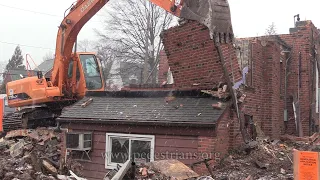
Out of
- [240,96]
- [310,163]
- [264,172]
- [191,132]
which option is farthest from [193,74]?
[310,163]

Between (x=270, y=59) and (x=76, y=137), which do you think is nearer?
(x=76, y=137)

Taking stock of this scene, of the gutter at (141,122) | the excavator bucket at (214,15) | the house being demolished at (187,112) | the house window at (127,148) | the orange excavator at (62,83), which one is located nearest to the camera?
the gutter at (141,122)

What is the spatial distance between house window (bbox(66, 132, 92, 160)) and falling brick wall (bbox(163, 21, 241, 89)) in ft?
8.72

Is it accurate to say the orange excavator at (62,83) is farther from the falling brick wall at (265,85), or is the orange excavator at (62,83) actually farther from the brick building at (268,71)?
the falling brick wall at (265,85)

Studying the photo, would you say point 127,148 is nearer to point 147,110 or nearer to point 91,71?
point 147,110

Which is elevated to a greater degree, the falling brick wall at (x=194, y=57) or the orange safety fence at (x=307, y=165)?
the falling brick wall at (x=194, y=57)

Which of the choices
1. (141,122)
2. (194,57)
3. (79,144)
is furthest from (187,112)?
(79,144)

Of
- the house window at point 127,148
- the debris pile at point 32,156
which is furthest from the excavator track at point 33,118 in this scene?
the house window at point 127,148

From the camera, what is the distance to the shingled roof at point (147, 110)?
8.02m

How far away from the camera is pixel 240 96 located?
28.7 feet

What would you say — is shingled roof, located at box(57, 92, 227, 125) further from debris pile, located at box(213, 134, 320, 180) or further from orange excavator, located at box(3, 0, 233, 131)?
orange excavator, located at box(3, 0, 233, 131)

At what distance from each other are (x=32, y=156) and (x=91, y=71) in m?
6.99

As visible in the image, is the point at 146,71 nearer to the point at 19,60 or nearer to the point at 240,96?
the point at 240,96

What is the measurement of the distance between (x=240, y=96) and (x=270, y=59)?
3.14 m
